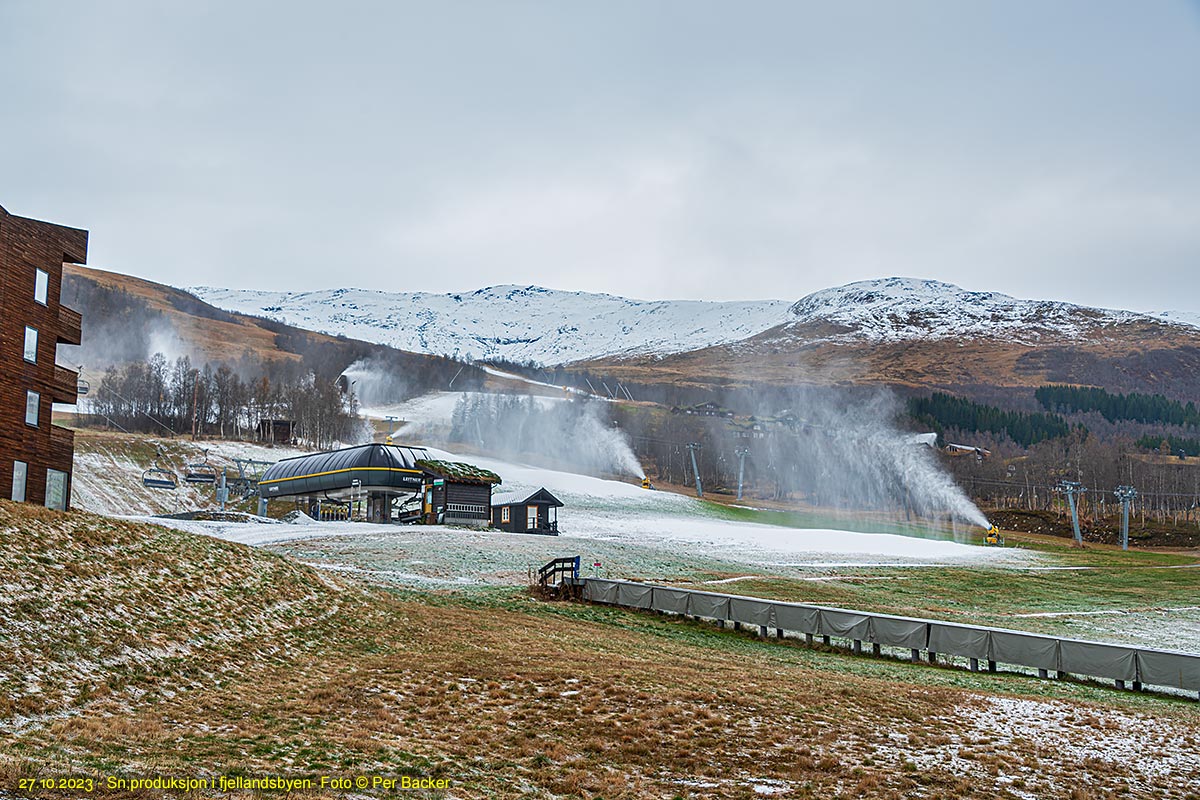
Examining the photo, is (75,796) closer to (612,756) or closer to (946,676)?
(612,756)

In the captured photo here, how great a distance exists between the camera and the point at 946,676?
30.4 m

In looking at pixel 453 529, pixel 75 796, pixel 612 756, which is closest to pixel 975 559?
pixel 453 529

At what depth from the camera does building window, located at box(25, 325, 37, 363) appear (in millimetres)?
33656

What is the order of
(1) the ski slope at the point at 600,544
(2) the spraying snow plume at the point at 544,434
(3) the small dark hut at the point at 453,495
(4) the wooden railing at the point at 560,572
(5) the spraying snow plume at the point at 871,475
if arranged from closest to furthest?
(4) the wooden railing at the point at 560,572
(1) the ski slope at the point at 600,544
(3) the small dark hut at the point at 453,495
(5) the spraying snow plume at the point at 871,475
(2) the spraying snow plume at the point at 544,434

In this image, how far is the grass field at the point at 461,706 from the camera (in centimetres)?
1573

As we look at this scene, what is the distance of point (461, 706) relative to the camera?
20.5 metres

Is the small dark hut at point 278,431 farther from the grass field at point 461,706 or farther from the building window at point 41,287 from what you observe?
the grass field at point 461,706

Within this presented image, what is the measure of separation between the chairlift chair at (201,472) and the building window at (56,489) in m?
51.8

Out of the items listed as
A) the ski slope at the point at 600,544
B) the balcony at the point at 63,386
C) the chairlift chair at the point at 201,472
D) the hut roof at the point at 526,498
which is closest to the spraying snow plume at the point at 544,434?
the ski slope at the point at 600,544

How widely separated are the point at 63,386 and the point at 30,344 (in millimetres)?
2767

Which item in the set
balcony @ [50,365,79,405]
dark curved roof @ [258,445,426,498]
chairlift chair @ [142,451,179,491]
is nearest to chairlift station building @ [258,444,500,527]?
dark curved roof @ [258,445,426,498]

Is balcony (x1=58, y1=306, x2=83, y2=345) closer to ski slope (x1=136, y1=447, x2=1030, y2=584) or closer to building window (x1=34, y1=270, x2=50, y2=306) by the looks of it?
building window (x1=34, y1=270, x2=50, y2=306)

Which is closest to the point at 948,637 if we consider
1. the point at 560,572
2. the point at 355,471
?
the point at 560,572

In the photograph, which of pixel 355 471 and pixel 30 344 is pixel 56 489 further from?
pixel 355 471
